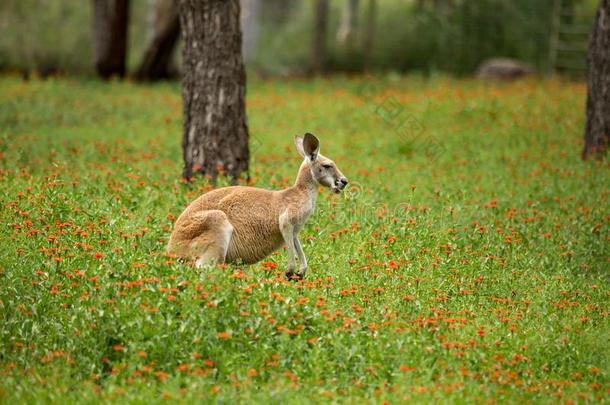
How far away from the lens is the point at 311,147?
8.01 metres

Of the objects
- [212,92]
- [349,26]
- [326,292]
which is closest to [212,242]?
[326,292]

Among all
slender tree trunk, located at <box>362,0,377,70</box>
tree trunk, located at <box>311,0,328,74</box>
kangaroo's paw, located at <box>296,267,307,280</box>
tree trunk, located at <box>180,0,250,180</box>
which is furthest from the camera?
slender tree trunk, located at <box>362,0,377,70</box>

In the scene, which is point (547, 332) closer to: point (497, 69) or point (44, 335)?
point (44, 335)

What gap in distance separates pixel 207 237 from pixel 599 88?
9862 mm

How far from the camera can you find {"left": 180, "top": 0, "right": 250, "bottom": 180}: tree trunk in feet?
39.8

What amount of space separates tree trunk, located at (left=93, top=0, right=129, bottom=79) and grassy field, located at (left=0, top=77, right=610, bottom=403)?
35.2ft

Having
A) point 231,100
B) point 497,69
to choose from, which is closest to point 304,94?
point 497,69

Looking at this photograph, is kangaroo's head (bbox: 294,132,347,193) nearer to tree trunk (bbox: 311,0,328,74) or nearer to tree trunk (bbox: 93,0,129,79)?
tree trunk (bbox: 93,0,129,79)

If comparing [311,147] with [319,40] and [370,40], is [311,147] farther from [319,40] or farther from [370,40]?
[370,40]

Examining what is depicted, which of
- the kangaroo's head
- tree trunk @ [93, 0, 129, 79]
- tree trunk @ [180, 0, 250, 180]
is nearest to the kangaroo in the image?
→ the kangaroo's head

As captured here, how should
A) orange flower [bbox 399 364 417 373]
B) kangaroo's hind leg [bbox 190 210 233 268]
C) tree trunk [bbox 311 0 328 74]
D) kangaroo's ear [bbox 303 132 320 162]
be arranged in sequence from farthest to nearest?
tree trunk [bbox 311 0 328 74] < kangaroo's ear [bbox 303 132 320 162] < kangaroo's hind leg [bbox 190 210 233 268] < orange flower [bbox 399 364 417 373]

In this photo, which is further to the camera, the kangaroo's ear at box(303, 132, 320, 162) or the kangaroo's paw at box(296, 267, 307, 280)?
the kangaroo's paw at box(296, 267, 307, 280)

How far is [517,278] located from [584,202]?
3750mm

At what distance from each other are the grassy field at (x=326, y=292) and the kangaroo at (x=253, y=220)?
0.81ft
